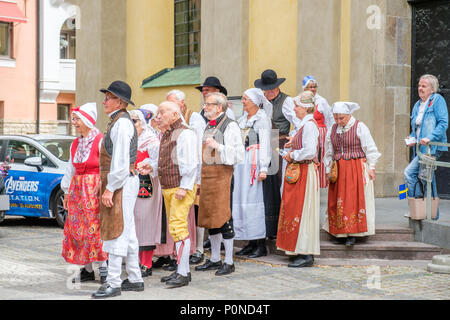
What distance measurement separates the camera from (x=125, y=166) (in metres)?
6.63

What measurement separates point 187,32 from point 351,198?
34.7 ft

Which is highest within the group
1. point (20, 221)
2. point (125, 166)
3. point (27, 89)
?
point (27, 89)

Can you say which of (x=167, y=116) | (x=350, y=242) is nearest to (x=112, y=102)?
(x=167, y=116)

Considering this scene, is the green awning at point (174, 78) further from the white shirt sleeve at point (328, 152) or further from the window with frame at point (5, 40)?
the window with frame at point (5, 40)

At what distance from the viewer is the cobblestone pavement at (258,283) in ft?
21.9

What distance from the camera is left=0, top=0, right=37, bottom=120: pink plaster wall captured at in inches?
1213

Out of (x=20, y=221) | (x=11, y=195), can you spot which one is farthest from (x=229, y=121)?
(x=20, y=221)

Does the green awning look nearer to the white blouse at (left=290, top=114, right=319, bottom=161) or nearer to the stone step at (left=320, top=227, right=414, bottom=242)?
the stone step at (left=320, top=227, right=414, bottom=242)

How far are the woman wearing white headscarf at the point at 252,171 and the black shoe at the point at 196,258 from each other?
52 centimetres

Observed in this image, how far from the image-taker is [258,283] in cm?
729

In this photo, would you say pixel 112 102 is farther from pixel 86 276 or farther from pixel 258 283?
pixel 258 283

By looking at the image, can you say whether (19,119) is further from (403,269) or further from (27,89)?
(403,269)

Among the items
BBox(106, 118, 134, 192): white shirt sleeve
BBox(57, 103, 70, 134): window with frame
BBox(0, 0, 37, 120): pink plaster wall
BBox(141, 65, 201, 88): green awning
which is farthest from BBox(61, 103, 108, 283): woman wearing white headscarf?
BBox(57, 103, 70, 134): window with frame
